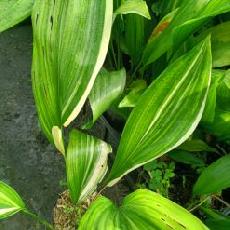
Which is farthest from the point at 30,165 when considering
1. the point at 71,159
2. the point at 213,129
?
the point at 213,129

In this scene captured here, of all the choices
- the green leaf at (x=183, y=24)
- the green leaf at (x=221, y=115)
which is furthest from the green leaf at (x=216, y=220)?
the green leaf at (x=183, y=24)

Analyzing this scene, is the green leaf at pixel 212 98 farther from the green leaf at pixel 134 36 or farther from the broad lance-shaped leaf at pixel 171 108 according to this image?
the green leaf at pixel 134 36

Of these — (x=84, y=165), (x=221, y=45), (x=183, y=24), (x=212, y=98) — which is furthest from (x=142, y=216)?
(x=221, y=45)

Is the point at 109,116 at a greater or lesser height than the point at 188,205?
greater

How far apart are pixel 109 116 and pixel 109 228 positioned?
0.57 metres

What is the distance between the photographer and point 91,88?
1129 mm

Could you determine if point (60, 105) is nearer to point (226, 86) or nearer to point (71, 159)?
point (71, 159)

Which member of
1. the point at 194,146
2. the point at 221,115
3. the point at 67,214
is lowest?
the point at 67,214

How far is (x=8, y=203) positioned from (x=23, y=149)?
32 centimetres

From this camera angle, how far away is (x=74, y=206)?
1284 millimetres

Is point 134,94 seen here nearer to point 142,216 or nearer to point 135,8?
point 135,8

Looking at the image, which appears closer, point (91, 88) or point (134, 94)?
point (91, 88)

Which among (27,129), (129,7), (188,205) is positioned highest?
(129,7)

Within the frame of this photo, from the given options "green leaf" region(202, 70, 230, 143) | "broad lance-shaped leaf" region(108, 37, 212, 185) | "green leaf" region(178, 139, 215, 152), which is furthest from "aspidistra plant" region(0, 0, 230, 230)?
"green leaf" region(178, 139, 215, 152)
